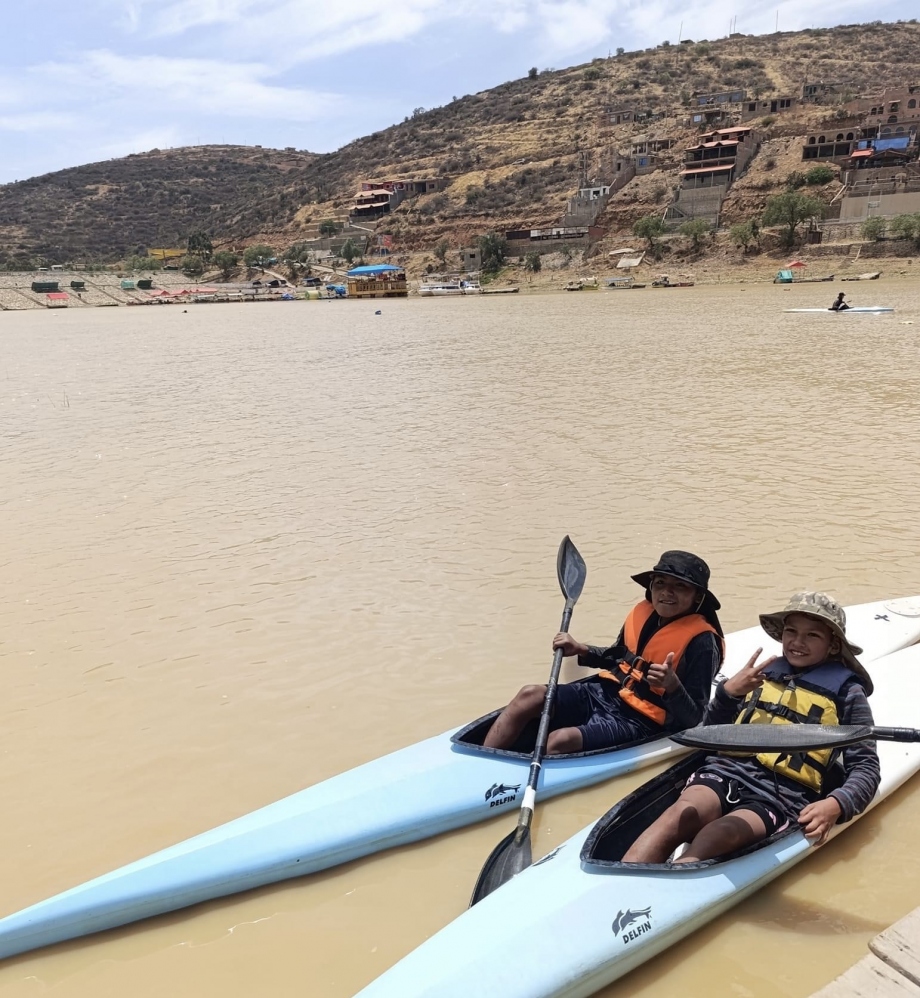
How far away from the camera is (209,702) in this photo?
4.65 m

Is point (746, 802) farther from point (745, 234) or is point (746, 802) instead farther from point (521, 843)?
point (745, 234)

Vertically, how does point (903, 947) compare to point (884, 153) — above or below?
below

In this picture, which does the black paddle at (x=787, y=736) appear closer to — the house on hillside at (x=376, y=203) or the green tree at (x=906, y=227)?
the green tree at (x=906, y=227)

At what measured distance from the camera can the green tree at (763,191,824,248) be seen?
149 feet

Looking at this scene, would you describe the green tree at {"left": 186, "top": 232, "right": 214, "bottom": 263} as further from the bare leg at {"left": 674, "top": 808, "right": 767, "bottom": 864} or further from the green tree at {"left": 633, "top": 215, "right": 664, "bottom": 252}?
the bare leg at {"left": 674, "top": 808, "right": 767, "bottom": 864}

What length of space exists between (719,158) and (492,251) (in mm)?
18458

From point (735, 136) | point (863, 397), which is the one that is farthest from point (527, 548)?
point (735, 136)

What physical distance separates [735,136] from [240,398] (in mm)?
57994

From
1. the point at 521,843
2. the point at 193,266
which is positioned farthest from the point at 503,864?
the point at 193,266

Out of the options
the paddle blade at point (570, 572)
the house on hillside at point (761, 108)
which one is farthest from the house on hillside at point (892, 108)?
the paddle blade at point (570, 572)

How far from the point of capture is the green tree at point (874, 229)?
41875mm

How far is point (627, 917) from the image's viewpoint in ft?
8.64

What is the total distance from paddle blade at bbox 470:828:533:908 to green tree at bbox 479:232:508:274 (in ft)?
199

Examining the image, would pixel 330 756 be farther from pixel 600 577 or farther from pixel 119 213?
pixel 119 213
